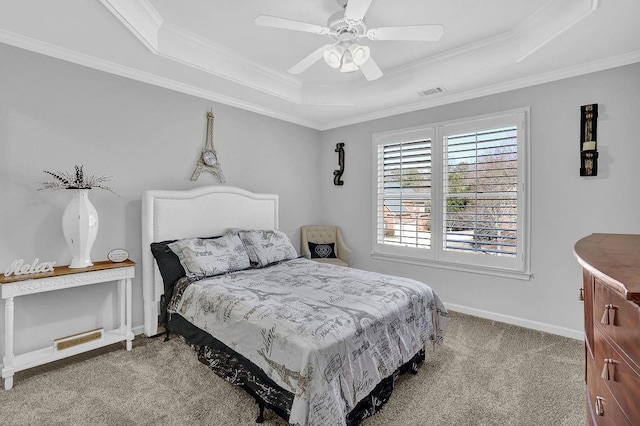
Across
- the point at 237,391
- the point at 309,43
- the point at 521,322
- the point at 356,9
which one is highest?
the point at 309,43

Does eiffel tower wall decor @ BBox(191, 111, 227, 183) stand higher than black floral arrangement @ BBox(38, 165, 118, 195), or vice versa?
eiffel tower wall decor @ BBox(191, 111, 227, 183)

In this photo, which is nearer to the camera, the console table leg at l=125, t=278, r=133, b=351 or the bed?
the bed

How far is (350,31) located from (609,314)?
7.20ft

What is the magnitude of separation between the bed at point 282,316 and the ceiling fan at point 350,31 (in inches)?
69.3

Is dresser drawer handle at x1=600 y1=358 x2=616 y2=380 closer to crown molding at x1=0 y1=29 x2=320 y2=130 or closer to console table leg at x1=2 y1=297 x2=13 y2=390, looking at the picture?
console table leg at x1=2 y1=297 x2=13 y2=390

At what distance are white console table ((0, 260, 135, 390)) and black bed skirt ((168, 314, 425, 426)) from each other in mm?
658

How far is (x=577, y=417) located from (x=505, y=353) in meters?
0.80

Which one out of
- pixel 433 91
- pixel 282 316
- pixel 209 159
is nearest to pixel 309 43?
pixel 433 91

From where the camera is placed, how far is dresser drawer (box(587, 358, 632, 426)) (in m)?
0.85

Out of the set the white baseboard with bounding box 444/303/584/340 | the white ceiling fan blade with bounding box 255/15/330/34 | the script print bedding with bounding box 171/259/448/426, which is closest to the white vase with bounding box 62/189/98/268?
the script print bedding with bounding box 171/259/448/426

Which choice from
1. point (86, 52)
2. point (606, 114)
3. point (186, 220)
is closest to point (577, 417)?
point (606, 114)

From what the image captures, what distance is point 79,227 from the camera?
2.46 meters

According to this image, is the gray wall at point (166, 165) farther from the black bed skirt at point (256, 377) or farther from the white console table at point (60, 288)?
the black bed skirt at point (256, 377)

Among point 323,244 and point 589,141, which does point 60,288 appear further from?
point 589,141
